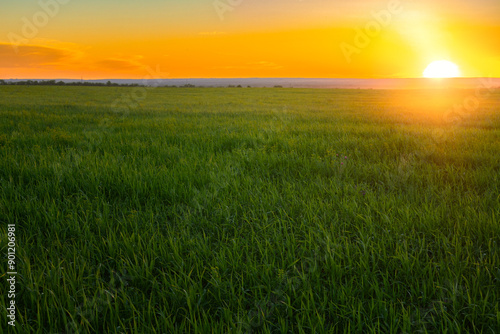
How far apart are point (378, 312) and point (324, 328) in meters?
0.35

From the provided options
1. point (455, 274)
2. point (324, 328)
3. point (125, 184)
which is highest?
point (125, 184)

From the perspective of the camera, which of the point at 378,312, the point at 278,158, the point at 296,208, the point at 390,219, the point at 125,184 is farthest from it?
the point at 278,158

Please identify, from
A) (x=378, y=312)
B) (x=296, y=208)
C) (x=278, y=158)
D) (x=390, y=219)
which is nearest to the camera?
(x=378, y=312)

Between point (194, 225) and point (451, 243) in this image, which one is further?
point (194, 225)

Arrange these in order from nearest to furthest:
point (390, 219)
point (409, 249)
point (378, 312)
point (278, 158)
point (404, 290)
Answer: point (378, 312) < point (404, 290) < point (409, 249) < point (390, 219) < point (278, 158)

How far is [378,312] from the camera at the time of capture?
1695 millimetres

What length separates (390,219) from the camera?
2.75 meters

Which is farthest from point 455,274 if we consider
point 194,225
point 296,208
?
point 194,225

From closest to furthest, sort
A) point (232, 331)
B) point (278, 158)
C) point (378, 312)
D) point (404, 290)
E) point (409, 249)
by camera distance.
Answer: point (232, 331) < point (378, 312) < point (404, 290) < point (409, 249) < point (278, 158)

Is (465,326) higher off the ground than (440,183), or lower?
lower

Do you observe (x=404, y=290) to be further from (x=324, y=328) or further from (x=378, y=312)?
(x=324, y=328)

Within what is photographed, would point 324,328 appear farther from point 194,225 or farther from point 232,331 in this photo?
point 194,225

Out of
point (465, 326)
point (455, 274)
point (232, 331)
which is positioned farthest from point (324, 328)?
point (455, 274)

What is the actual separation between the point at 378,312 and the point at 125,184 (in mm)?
3059
